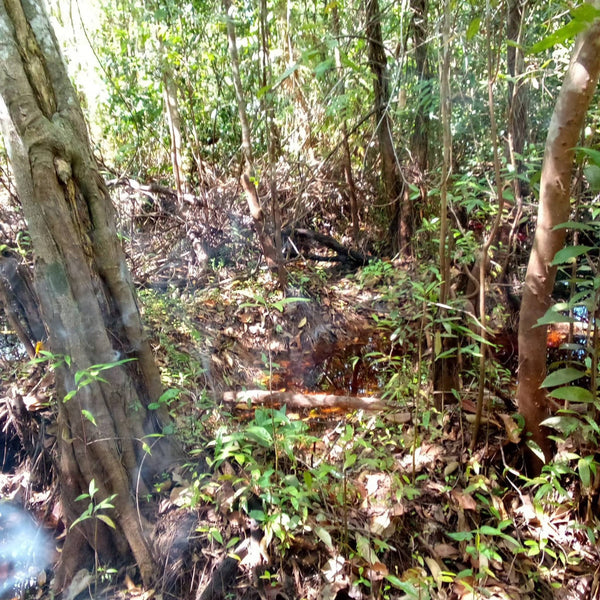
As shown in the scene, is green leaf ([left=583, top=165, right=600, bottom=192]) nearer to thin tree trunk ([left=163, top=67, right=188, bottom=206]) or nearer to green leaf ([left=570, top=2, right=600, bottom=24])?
green leaf ([left=570, top=2, right=600, bottom=24])

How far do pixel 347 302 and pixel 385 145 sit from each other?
6.27ft

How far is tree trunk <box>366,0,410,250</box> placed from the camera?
4438 mm

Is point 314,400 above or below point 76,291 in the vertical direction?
below

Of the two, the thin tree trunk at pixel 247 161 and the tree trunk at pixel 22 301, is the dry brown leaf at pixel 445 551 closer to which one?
the tree trunk at pixel 22 301

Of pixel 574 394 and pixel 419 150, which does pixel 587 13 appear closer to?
pixel 574 394

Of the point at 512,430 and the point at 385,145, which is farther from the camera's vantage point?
the point at 385,145

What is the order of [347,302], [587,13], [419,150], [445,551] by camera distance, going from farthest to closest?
1. [419,150]
2. [347,302]
3. [445,551]
4. [587,13]

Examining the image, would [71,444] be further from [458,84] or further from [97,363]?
[458,84]

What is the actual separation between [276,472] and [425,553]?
0.79 m

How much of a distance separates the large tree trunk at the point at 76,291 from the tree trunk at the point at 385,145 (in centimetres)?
325

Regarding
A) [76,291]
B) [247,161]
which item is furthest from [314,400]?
[247,161]

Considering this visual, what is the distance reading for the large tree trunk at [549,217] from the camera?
1.56 meters

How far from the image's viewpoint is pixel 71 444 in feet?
6.41

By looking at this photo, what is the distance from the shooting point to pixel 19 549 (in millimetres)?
2201
